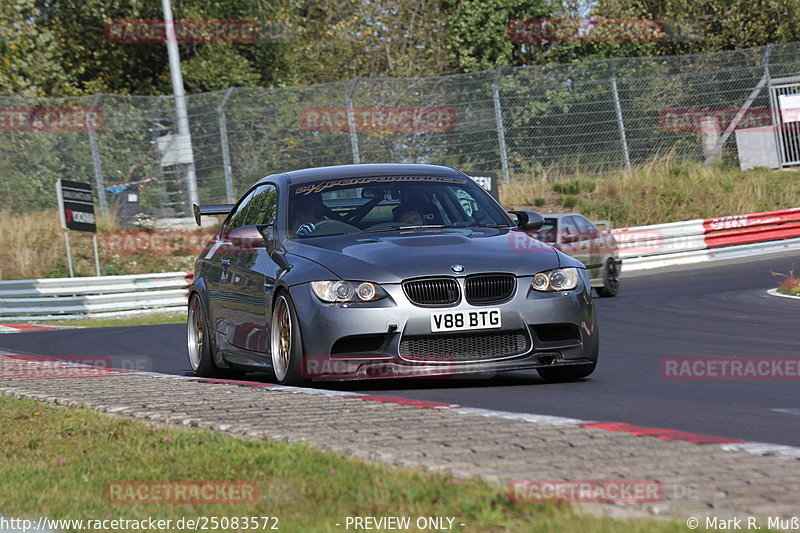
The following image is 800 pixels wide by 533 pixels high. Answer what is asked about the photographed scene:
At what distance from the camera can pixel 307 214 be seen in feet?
30.6

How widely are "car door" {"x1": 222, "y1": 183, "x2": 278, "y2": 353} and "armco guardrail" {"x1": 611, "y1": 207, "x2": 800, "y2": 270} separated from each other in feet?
60.3

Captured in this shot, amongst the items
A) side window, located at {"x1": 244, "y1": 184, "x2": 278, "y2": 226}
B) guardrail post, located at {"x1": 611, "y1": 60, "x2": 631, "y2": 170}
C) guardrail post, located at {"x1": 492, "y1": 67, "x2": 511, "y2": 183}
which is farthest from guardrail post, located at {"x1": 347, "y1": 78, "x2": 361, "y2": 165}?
side window, located at {"x1": 244, "y1": 184, "x2": 278, "y2": 226}

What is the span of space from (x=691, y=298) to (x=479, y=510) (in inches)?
592

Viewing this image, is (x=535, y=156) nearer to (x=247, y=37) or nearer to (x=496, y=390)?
(x=247, y=37)

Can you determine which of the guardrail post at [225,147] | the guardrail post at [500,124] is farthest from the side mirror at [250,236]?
the guardrail post at [500,124]

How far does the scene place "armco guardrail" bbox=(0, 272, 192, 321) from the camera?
24016 millimetres

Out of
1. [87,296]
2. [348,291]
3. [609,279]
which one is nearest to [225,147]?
[87,296]

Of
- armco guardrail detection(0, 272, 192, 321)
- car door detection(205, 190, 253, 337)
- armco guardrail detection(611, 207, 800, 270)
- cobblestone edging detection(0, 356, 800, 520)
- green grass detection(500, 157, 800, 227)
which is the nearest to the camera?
cobblestone edging detection(0, 356, 800, 520)

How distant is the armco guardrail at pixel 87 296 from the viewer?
24.0 meters

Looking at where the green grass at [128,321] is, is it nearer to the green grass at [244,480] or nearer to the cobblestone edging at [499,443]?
the cobblestone edging at [499,443]

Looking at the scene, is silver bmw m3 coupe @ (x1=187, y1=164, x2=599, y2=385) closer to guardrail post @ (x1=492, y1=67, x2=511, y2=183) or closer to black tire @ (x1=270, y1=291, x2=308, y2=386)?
black tire @ (x1=270, y1=291, x2=308, y2=386)

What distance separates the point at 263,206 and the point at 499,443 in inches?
203

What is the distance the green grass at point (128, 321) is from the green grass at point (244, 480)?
1540 cm

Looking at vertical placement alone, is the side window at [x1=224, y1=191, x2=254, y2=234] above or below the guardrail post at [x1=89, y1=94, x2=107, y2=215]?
below
